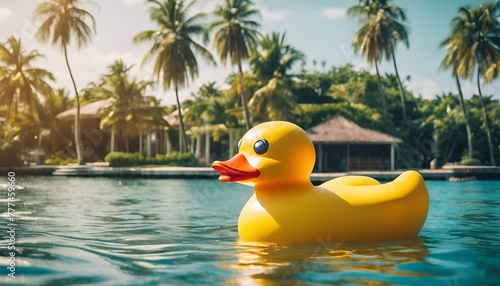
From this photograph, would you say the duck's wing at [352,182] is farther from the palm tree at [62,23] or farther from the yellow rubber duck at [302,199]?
the palm tree at [62,23]

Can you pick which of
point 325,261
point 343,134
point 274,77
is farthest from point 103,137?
point 325,261

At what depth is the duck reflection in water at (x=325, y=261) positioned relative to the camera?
4.88 metres

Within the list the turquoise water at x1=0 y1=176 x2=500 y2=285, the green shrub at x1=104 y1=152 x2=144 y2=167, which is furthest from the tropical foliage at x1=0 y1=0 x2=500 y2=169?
the turquoise water at x1=0 y1=176 x2=500 y2=285

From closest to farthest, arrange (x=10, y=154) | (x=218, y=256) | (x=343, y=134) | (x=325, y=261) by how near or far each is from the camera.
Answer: (x=325, y=261) < (x=218, y=256) < (x=10, y=154) < (x=343, y=134)

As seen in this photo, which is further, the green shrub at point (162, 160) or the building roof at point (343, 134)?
the green shrub at point (162, 160)

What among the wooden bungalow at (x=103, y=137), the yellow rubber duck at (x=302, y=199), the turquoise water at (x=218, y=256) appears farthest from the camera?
the wooden bungalow at (x=103, y=137)

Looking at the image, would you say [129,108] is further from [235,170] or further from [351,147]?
[235,170]

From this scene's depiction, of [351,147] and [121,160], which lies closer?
[351,147]

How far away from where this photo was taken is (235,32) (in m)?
35.6

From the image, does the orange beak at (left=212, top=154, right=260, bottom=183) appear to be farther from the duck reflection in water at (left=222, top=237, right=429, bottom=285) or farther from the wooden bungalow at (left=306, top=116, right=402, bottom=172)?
the wooden bungalow at (left=306, top=116, right=402, bottom=172)

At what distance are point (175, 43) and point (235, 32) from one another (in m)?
4.79

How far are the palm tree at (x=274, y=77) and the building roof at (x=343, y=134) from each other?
280 centimetres

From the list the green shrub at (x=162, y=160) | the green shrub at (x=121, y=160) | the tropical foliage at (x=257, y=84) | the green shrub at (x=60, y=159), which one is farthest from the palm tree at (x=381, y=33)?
the green shrub at (x=60, y=159)

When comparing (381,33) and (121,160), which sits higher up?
(381,33)
